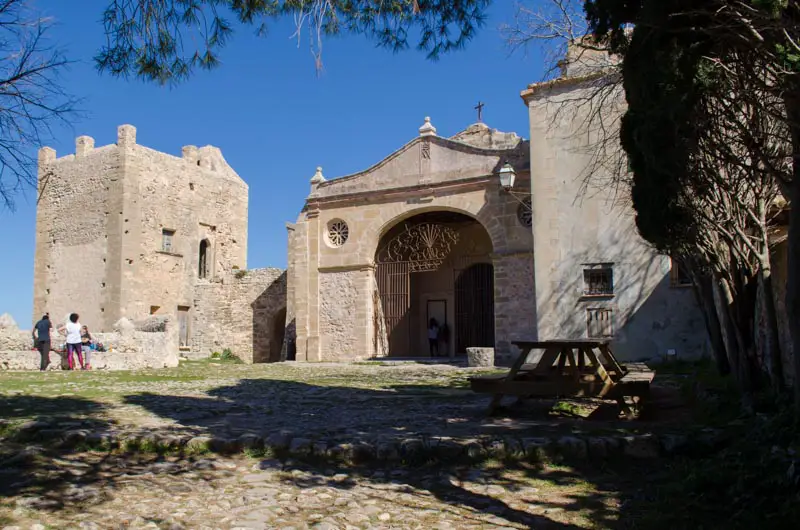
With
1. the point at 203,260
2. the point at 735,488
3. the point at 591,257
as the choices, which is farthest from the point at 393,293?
the point at 735,488

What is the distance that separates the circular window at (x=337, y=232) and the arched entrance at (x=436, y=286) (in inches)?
48.2

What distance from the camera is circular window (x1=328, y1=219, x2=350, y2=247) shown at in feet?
72.2

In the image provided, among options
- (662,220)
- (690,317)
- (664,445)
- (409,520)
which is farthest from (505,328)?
(409,520)

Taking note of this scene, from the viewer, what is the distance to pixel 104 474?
4531 millimetres

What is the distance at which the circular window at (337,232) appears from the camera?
72.2ft

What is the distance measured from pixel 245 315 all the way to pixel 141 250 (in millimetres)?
5446

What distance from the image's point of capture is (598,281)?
51.3ft

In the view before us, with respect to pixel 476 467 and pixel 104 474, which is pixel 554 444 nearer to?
pixel 476 467

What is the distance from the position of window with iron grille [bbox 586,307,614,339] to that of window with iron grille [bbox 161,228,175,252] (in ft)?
66.7

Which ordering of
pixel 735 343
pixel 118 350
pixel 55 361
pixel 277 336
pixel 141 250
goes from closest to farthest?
pixel 735 343 < pixel 55 361 < pixel 118 350 < pixel 277 336 < pixel 141 250

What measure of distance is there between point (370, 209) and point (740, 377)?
15490mm

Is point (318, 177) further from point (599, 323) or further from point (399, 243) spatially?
point (599, 323)

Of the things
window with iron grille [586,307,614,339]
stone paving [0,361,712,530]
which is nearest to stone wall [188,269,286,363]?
window with iron grille [586,307,614,339]

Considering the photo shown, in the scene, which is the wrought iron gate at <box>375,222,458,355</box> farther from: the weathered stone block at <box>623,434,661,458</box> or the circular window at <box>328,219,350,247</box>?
the weathered stone block at <box>623,434,661,458</box>
